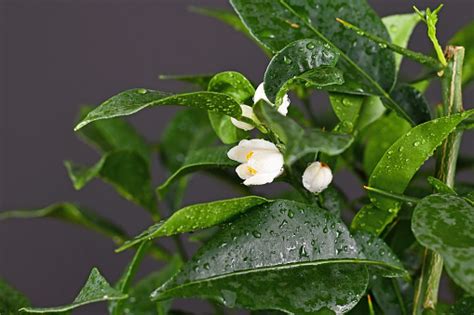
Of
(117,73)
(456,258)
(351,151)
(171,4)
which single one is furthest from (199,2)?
(456,258)

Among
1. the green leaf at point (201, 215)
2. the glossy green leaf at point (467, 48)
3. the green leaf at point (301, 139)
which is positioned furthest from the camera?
the glossy green leaf at point (467, 48)

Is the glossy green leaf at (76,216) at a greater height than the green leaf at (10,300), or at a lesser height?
lesser

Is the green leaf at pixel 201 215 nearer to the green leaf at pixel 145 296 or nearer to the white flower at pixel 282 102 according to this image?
the white flower at pixel 282 102

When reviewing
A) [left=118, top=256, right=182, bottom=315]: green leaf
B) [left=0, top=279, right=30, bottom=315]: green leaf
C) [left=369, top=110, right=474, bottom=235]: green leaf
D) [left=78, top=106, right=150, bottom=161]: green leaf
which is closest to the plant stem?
[left=369, top=110, right=474, bottom=235]: green leaf

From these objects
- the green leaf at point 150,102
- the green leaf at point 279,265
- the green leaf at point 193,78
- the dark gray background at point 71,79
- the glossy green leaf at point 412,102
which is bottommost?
the dark gray background at point 71,79

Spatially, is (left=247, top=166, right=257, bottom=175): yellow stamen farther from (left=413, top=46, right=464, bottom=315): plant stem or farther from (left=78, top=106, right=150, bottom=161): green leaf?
(left=78, top=106, right=150, bottom=161): green leaf

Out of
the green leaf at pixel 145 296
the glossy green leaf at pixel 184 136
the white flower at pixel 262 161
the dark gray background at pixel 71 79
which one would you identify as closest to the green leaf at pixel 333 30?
the white flower at pixel 262 161

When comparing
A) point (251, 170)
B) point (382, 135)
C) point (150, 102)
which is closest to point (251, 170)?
point (251, 170)
